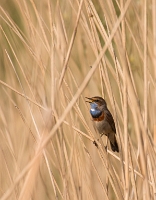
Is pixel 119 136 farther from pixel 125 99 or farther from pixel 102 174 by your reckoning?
pixel 102 174

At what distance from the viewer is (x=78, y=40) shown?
293cm

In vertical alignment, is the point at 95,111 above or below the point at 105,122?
above

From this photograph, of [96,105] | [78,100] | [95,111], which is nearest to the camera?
[78,100]

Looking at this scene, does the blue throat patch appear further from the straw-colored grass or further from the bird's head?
the straw-colored grass

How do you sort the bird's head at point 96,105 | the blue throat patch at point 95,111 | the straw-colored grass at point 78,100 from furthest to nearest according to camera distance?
1. the blue throat patch at point 95,111
2. the bird's head at point 96,105
3. the straw-colored grass at point 78,100

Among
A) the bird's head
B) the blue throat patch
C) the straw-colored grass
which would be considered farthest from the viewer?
the blue throat patch

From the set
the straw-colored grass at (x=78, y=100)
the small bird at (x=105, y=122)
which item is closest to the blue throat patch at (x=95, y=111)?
the small bird at (x=105, y=122)

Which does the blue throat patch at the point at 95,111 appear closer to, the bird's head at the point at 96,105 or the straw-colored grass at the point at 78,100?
the bird's head at the point at 96,105

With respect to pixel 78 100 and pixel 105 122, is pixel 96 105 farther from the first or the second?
pixel 78 100

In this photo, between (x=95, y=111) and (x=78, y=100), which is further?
(x=95, y=111)

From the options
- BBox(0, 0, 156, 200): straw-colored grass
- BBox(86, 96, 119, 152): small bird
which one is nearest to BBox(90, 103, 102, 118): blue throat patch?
BBox(86, 96, 119, 152): small bird

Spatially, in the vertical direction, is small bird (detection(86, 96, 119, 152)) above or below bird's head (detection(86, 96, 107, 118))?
below

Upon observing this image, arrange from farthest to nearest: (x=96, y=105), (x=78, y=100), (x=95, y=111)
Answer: (x=95, y=111), (x=96, y=105), (x=78, y=100)

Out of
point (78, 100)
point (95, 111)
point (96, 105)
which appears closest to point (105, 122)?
point (95, 111)
